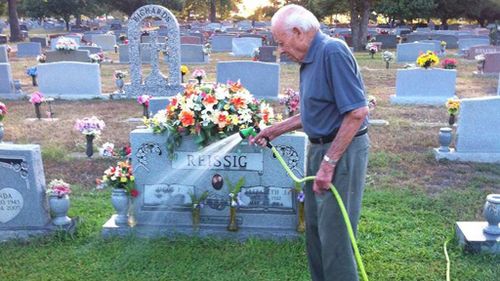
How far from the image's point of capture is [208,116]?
14.0 ft

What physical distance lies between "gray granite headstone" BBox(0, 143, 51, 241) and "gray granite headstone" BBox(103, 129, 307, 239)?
2.05 feet

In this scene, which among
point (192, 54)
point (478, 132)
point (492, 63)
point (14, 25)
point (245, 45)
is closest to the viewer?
point (478, 132)

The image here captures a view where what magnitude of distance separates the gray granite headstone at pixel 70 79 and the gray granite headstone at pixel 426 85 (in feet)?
24.0

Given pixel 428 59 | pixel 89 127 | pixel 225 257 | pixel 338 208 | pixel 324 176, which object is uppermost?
pixel 428 59

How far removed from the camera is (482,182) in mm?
6051

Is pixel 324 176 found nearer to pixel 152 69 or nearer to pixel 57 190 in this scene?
pixel 57 190

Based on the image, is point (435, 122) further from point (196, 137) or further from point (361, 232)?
point (196, 137)

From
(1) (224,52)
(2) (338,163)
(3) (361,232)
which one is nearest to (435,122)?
(3) (361,232)

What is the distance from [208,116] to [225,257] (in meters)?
1.22

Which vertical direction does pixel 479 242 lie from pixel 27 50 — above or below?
below

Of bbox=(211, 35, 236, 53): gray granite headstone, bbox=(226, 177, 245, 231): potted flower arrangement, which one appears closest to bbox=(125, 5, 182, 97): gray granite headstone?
bbox=(226, 177, 245, 231): potted flower arrangement

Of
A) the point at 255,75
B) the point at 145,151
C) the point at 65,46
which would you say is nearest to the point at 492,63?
the point at 255,75

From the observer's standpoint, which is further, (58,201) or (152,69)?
(152,69)

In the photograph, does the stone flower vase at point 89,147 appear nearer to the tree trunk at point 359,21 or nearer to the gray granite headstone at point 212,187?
the gray granite headstone at point 212,187
